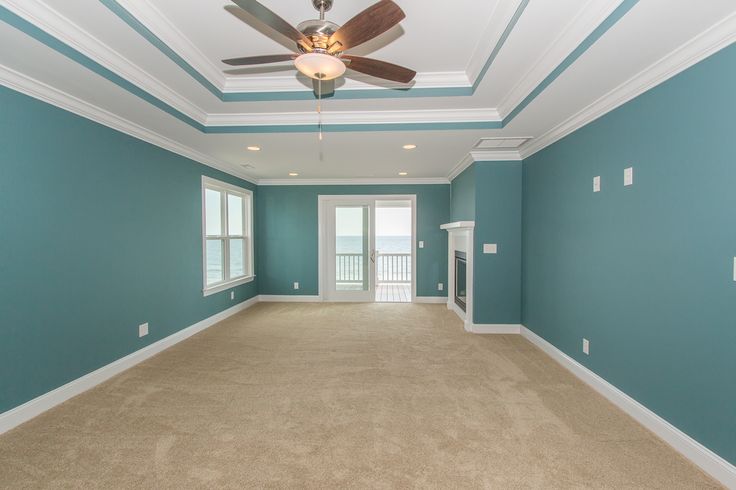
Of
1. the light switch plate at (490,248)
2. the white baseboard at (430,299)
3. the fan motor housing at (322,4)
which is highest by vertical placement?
the fan motor housing at (322,4)

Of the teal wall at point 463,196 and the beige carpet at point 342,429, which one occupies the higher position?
the teal wall at point 463,196

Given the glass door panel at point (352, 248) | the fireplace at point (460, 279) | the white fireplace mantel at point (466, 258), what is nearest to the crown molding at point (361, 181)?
the glass door panel at point (352, 248)

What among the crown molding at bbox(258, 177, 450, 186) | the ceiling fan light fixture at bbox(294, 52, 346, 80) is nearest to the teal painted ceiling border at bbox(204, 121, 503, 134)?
the ceiling fan light fixture at bbox(294, 52, 346, 80)

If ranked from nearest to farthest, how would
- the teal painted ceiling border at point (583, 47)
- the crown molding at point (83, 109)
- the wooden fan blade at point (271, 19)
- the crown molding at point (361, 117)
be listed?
the wooden fan blade at point (271, 19)
the teal painted ceiling border at point (583, 47)
the crown molding at point (83, 109)
the crown molding at point (361, 117)

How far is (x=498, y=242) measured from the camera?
14.1 ft

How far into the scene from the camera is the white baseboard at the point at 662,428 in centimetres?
174

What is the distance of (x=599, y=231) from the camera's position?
277 centimetres

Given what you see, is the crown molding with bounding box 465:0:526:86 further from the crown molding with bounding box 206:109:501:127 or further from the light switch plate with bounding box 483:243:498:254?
the light switch plate with bounding box 483:243:498:254

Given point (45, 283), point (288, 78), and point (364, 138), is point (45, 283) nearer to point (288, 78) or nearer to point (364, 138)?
point (288, 78)

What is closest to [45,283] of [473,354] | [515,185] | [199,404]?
[199,404]

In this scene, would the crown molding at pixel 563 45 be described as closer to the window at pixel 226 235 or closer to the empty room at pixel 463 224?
the empty room at pixel 463 224

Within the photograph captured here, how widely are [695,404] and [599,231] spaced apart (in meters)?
1.35

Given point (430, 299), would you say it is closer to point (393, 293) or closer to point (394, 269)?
point (393, 293)

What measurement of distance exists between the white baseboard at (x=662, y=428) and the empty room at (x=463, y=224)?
0.6 inches
